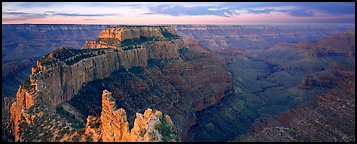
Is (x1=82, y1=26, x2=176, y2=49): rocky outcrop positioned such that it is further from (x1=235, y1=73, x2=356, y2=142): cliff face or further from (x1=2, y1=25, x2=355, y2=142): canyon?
(x1=235, y1=73, x2=356, y2=142): cliff face

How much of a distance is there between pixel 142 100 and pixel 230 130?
23220 millimetres

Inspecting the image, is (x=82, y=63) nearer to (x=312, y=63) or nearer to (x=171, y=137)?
(x=171, y=137)

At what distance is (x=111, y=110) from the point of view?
3556 cm

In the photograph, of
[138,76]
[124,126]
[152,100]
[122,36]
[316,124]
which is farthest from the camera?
[122,36]

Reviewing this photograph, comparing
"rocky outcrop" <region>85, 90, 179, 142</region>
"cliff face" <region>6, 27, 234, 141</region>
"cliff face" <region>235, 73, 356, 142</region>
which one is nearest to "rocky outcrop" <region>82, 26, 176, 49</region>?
"cliff face" <region>6, 27, 234, 141</region>

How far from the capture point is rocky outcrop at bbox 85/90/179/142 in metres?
28.8

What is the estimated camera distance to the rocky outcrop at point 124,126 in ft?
94.6

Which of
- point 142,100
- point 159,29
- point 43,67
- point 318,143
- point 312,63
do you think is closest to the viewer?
point 43,67

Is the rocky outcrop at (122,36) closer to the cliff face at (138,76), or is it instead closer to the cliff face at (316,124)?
the cliff face at (138,76)

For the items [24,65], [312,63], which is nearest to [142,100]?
[24,65]

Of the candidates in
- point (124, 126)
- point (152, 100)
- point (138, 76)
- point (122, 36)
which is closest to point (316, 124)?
point (152, 100)

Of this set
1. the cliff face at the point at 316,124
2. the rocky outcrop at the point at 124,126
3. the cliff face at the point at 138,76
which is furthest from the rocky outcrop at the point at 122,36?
the rocky outcrop at the point at 124,126

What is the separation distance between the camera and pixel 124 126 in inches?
1293

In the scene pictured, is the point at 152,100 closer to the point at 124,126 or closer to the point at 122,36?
the point at 122,36
